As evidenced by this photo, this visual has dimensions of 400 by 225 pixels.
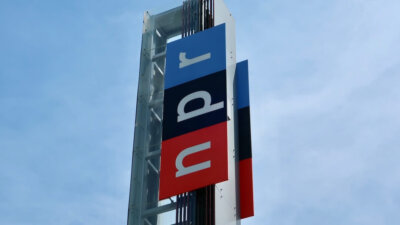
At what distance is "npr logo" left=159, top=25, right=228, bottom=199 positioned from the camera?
32031mm

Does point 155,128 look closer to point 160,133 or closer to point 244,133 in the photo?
point 160,133

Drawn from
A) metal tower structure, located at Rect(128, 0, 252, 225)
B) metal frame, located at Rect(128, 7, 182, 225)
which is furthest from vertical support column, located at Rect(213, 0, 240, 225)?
metal frame, located at Rect(128, 7, 182, 225)

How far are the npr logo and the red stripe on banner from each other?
1.63 m

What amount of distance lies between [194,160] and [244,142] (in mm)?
2507

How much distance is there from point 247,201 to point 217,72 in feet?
17.1

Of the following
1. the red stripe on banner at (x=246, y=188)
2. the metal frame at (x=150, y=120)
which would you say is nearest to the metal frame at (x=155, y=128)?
the metal frame at (x=150, y=120)

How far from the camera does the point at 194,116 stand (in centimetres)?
3344

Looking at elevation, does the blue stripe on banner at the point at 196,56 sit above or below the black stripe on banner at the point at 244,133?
above

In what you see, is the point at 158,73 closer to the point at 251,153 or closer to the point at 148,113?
the point at 148,113

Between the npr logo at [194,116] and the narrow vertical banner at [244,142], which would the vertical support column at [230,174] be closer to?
the narrow vertical banner at [244,142]

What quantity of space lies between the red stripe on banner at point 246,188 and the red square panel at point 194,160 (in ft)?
5.32

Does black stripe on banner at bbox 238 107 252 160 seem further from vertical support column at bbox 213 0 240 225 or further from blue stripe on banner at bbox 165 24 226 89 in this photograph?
blue stripe on banner at bbox 165 24 226 89

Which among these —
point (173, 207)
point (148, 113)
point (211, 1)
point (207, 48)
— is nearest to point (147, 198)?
point (173, 207)

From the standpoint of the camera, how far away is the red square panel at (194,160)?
1248 inches
